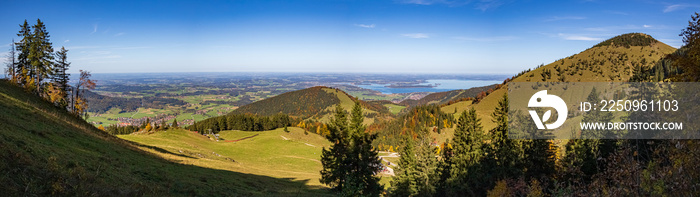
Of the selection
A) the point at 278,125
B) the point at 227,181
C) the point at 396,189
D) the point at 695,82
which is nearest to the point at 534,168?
the point at 396,189

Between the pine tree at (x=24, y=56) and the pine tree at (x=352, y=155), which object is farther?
the pine tree at (x=24, y=56)

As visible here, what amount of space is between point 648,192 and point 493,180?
102 ft

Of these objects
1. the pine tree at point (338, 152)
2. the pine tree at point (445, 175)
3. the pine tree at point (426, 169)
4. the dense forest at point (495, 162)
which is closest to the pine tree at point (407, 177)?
the dense forest at point (495, 162)

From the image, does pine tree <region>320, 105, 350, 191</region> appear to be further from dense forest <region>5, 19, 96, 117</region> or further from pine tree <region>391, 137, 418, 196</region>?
dense forest <region>5, 19, 96, 117</region>

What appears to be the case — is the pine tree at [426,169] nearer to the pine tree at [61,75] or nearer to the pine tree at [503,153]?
the pine tree at [503,153]

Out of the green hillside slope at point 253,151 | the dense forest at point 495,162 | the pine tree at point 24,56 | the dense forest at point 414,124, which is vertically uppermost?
the pine tree at point 24,56

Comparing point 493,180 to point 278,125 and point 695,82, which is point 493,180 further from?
point 278,125

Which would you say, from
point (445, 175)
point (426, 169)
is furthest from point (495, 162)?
point (426, 169)

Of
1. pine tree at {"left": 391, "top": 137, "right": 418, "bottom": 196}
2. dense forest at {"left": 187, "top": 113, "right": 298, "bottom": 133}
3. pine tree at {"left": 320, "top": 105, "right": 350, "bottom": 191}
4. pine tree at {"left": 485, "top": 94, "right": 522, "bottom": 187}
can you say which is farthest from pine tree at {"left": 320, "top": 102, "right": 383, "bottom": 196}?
dense forest at {"left": 187, "top": 113, "right": 298, "bottom": 133}

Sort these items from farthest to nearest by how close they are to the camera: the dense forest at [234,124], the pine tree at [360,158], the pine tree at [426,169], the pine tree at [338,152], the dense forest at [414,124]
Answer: the dense forest at [414,124], the dense forest at [234,124], the pine tree at [426,169], the pine tree at [338,152], the pine tree at [360,158]

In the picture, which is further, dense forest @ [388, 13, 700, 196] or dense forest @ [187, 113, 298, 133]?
dense forest @ [187, 113, 298, 133]

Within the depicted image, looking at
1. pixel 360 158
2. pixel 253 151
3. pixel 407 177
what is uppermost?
pixel 360 158

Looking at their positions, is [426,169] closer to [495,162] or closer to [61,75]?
[495,162]

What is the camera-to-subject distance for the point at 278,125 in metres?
144
